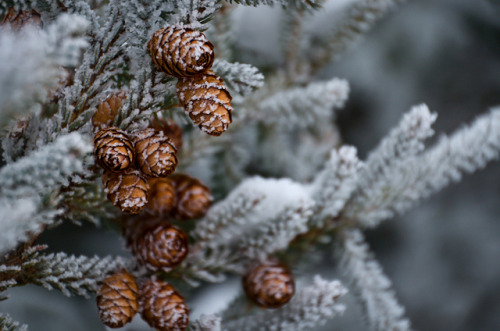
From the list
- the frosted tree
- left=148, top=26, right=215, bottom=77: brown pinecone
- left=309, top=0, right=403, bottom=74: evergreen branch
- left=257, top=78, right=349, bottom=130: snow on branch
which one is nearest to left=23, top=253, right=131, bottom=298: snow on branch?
the frosted tree

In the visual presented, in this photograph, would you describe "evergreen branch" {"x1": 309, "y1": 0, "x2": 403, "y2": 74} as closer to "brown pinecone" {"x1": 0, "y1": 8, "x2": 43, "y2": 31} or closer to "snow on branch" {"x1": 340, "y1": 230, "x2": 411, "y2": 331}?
"snow on branch" {"x1": 340, "y1": 230, "x2": 411, "y2": 331}

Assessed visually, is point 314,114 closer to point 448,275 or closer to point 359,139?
point 359,139

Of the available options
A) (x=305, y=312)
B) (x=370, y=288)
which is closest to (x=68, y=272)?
(x=305, y=312)

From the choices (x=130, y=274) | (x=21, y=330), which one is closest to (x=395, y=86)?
(x=130, y=274)

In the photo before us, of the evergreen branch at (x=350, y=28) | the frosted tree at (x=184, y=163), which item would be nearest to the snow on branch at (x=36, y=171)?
the frosted tree at (x=184, y=163)

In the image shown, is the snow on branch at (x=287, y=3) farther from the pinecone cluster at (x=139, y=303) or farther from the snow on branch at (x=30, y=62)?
the pinecone cluster at (x=139, y=303)

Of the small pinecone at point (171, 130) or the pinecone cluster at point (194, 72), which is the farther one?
the small pinecone at point (171, 130)
